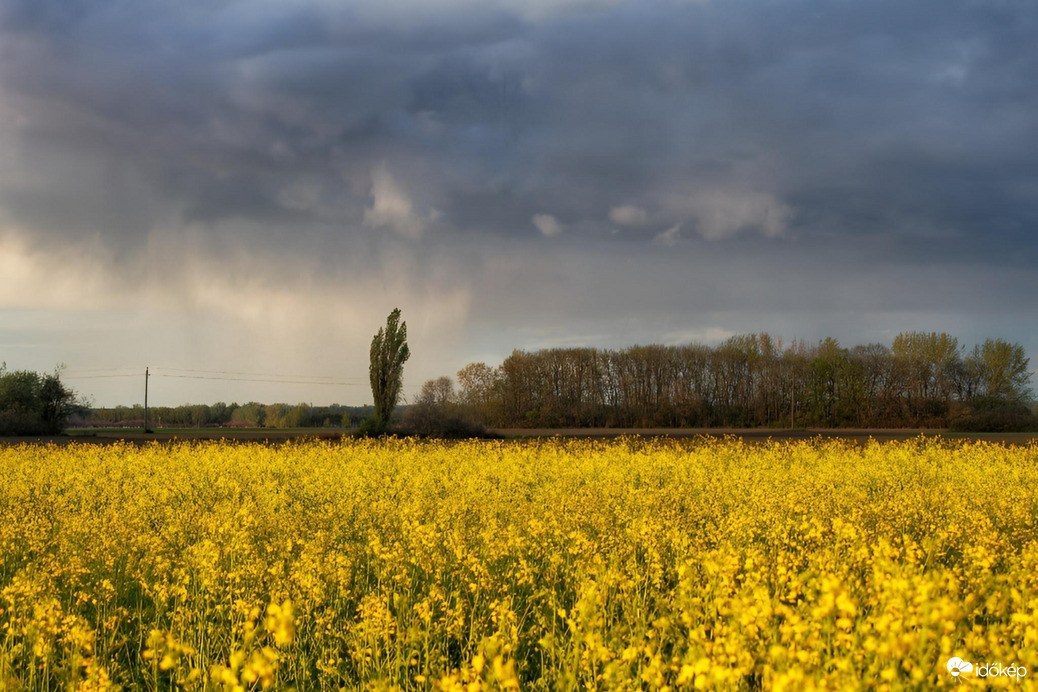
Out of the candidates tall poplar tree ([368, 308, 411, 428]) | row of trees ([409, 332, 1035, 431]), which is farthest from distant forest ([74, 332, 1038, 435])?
tall poplar tree ([368, 308, 411, 428])

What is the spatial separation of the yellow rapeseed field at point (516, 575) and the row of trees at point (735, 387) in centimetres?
3654

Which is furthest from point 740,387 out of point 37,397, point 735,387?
point 37,397

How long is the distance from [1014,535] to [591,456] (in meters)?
10.4

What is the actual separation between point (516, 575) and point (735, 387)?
168 feet

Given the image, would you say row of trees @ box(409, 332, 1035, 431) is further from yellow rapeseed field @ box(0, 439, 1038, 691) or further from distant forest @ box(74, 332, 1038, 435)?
yellow rapeseed field @ box(0, 439, 1038, 691)

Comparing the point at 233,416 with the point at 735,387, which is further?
the point at 233,416

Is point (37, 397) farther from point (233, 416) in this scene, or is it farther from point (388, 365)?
point (233, 416)

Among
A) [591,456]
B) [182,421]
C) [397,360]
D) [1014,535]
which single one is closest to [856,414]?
[397,360]

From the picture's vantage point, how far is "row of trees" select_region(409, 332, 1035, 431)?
174ft

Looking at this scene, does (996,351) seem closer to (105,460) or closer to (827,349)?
(827,349)

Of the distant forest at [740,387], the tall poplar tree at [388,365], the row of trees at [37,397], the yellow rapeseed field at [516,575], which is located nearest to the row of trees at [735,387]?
the distant forest at [740,387]

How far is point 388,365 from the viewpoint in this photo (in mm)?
38375

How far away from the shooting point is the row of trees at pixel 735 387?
5316 cm

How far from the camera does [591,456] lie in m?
17.9
